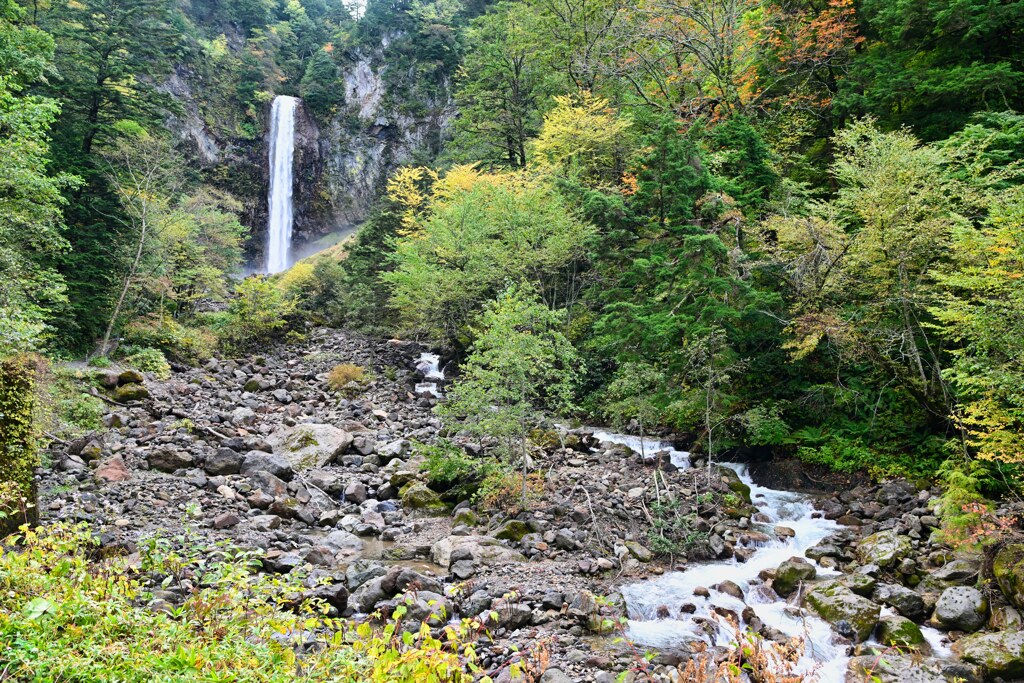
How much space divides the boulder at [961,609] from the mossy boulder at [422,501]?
8.52m

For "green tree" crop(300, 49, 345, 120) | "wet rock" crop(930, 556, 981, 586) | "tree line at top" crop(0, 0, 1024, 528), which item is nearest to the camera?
"wet rock" crop(930, 556, 981, 586)

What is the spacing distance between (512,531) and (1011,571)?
7.16 m

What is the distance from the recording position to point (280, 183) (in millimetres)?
44344

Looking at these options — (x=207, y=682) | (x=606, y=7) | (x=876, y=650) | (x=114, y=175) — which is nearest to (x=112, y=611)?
(x=207, y=682)

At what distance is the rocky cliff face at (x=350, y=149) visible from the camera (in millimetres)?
44219

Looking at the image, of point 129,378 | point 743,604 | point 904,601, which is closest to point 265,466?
point 129,378

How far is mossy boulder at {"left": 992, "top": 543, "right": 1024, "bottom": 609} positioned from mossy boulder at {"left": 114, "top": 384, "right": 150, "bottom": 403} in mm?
18779

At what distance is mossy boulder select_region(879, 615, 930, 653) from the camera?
680 cm

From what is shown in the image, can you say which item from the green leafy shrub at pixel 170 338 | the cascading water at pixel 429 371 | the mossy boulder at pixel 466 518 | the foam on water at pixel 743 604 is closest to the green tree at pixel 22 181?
the green leafy shrub at pixel 170 338

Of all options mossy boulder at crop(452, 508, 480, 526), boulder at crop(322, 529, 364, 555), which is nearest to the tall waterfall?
boulder at crop(322, 529, 364, 555)

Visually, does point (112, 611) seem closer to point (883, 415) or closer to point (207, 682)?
point (207, 682)

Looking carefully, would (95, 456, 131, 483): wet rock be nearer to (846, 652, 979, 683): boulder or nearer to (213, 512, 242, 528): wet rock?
(213, 512, 242, 528): wet rock

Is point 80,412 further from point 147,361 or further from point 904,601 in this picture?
point 904,601

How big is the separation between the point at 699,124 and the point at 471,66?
18306 mm
